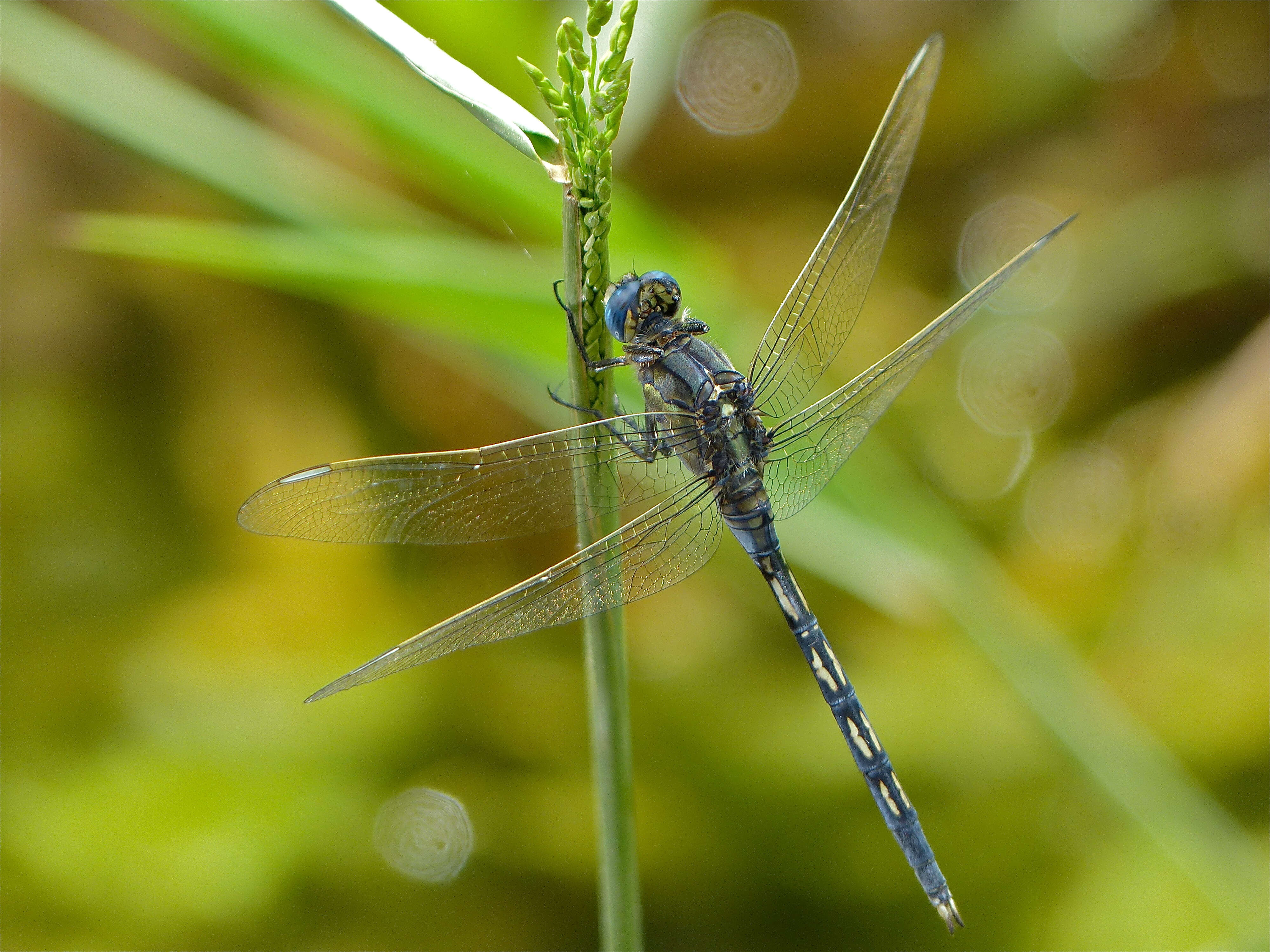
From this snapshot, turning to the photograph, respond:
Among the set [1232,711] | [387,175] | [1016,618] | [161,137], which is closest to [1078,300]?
[1232,711]

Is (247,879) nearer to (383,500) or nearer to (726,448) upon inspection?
(383,500)

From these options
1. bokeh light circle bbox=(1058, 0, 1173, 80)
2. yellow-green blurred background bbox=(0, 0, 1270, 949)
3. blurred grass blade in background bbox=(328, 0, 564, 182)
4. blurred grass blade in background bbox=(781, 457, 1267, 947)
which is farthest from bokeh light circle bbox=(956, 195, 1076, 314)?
blurred grass blade in background bbox=(328, 0, 564, 182)

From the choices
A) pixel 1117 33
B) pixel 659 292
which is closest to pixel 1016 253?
pixel 1117 33

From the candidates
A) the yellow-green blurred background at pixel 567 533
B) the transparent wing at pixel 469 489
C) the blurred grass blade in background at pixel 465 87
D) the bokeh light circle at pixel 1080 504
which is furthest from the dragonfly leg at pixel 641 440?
the bokeh light circle at pixel 1080 504

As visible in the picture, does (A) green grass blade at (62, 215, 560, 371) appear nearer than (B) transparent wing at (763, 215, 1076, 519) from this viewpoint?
Yes

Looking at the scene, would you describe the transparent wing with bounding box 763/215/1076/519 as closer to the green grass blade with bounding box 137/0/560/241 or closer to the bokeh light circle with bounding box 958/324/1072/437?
the green grass blade with bounding box 137/0/560/241
